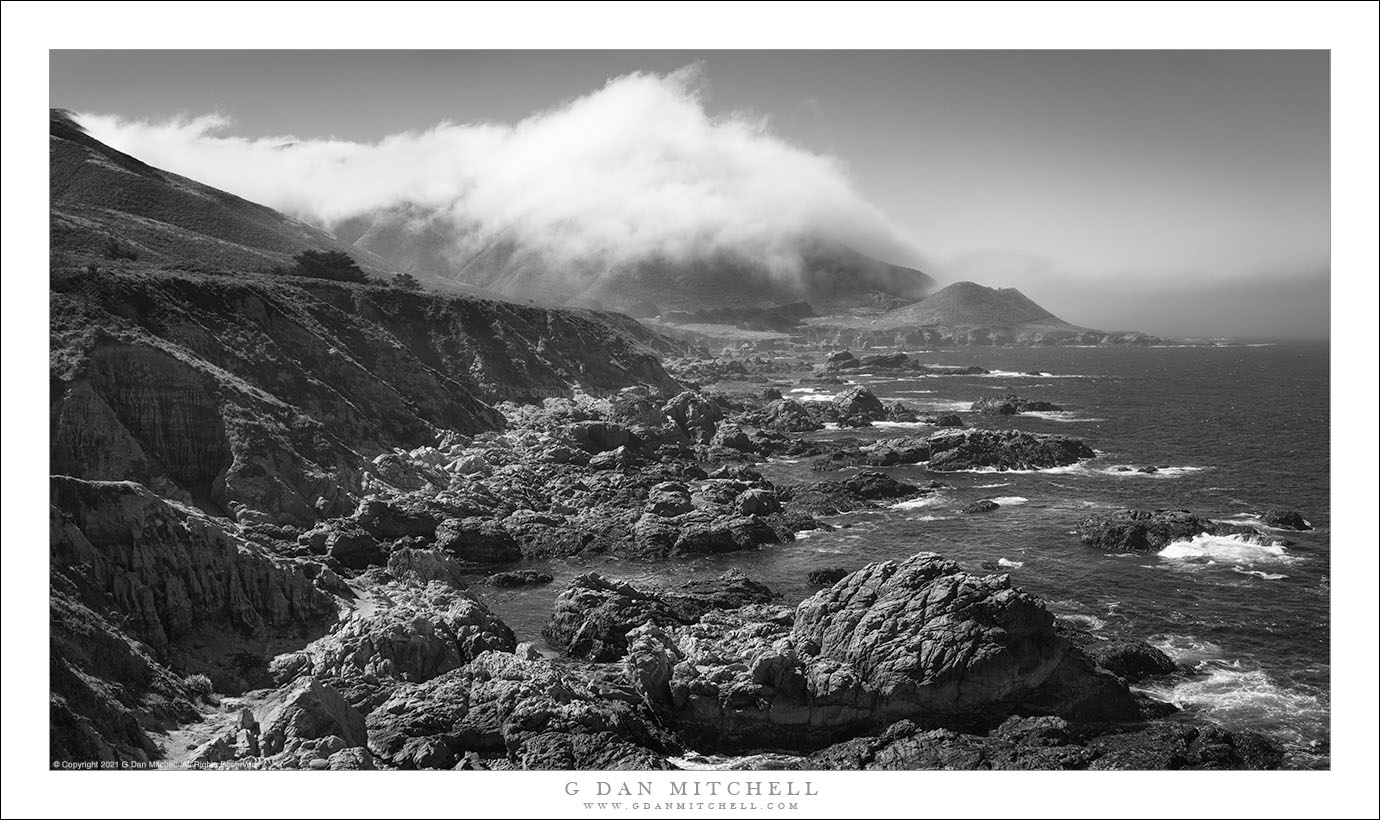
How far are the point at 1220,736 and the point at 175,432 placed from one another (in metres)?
40.8

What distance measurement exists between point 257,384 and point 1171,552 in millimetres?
45746

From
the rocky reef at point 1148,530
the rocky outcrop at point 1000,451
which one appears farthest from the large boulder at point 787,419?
the rocky reef at point 1148,530

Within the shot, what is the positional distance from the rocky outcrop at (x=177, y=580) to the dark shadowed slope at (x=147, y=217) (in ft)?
105

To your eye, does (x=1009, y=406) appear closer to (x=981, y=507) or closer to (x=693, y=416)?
(x=693, y=416)

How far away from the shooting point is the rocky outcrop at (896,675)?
85.4 feet

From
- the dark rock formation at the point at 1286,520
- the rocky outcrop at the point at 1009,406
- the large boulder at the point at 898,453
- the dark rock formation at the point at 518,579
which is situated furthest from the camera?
the rocky outcrop at the point at 1009,406

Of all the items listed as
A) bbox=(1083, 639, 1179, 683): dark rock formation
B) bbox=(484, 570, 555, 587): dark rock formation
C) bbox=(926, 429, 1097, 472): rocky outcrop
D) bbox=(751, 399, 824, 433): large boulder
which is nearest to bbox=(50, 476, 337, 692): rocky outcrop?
bbox=(484, 570, 555, 587): dark rock formation

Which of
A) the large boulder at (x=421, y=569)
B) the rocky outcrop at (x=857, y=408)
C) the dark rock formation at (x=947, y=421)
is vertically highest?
the rocky outcrop at (x=857, y=408)

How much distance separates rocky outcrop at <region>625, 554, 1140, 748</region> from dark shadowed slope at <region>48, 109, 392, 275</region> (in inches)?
1758

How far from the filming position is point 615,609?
110ft

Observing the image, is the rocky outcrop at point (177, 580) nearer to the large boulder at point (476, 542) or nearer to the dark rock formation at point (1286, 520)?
the large boulder at point (476, 542)

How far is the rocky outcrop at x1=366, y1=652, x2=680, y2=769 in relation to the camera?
23188 mm

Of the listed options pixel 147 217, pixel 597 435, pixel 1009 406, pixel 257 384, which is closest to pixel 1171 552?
pixel 597 435

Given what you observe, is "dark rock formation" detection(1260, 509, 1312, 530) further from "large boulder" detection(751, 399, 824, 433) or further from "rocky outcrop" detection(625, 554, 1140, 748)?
"large boulder" detection(751, 399, 824, 433)
